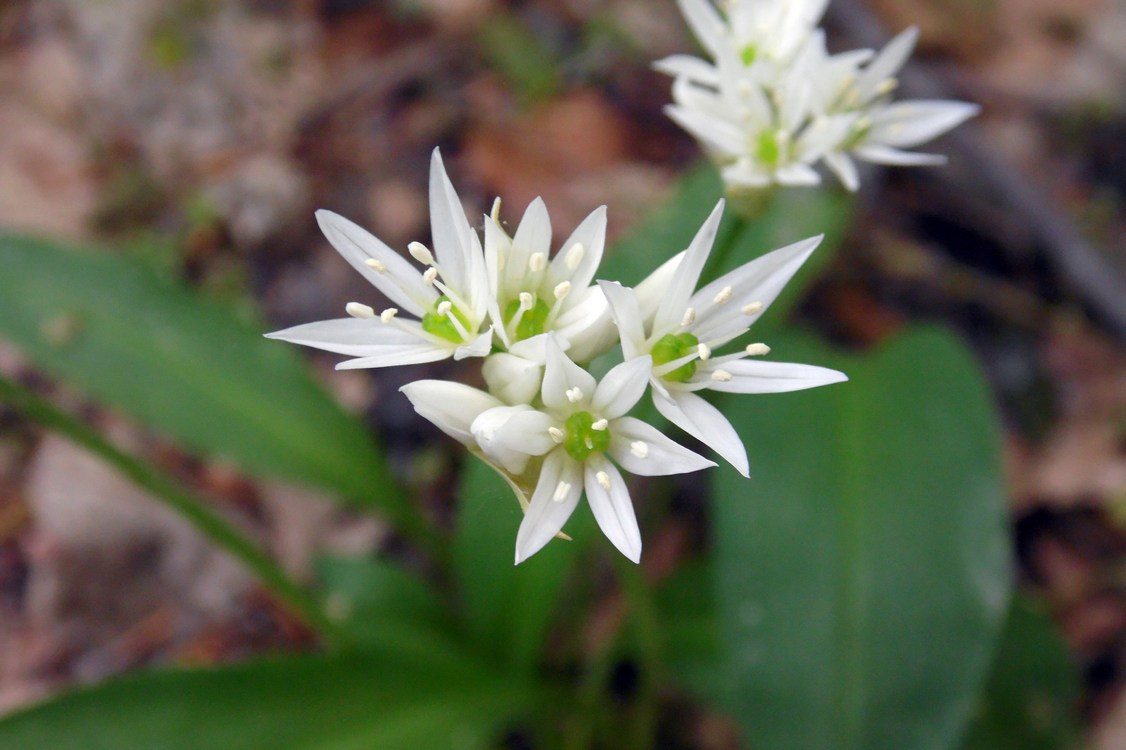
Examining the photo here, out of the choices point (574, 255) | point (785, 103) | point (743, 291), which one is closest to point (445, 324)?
point (574, 255)

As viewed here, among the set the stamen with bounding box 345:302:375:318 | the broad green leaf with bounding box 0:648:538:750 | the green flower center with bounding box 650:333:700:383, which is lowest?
the broad green leaf with bounding box 0:648:538:750

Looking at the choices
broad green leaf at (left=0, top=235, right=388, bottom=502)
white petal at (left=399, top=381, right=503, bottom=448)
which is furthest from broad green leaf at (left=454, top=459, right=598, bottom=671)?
white petal at (left=399, top=381, right=503, bottom=448)

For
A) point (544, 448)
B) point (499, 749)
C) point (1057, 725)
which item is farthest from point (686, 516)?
point (544, 448)

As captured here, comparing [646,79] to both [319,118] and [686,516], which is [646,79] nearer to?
[319,118]

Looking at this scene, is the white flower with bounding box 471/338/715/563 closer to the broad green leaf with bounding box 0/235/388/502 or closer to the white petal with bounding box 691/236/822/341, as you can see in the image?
the white petal with bounding box 691/236/822/341

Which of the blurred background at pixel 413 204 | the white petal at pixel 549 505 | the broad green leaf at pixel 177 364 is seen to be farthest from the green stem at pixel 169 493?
the white petal at pixel 549 505

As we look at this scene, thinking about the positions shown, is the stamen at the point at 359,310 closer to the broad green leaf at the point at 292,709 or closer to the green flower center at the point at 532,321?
the green flower center at the point at 532,321

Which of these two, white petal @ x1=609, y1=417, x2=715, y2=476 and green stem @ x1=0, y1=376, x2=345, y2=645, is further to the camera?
green stem @ x1=0, y1=376, x2=345, y2=645
